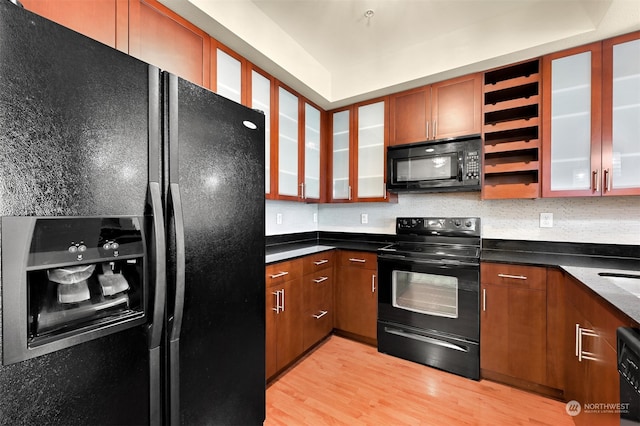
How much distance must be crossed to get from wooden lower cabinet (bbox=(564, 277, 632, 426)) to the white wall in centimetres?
70

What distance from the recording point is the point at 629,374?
33.9 inches

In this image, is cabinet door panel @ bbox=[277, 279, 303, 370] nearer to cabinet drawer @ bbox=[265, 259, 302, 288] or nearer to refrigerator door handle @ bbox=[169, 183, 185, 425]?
cabinet drawer @ bbox=[265, 259, 302, 288]

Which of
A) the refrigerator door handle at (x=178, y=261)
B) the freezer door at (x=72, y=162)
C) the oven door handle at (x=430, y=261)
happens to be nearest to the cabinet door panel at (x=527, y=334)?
the oven door handle at (x=430, y=261)

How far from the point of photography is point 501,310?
6.61ft

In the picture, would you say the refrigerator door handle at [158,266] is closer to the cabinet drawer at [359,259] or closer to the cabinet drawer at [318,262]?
the cabinet drawer at [318,262]

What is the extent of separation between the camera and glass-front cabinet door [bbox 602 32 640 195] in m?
1.79

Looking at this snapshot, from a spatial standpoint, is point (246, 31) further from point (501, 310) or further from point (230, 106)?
point (501, 310)

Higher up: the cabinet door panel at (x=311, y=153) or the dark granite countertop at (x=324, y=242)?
the cabinet door panel at (x=311, y=153)

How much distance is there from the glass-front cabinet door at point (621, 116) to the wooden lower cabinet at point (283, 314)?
229 cm

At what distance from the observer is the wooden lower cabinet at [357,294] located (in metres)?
2.55

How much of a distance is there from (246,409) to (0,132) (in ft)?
4.51

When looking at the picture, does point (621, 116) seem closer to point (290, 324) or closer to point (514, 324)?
point (514, 324)

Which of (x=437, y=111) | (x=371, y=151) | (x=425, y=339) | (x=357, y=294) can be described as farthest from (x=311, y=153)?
(x=425, y=339)

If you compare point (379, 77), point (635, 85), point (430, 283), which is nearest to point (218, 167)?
point (430, 283)
